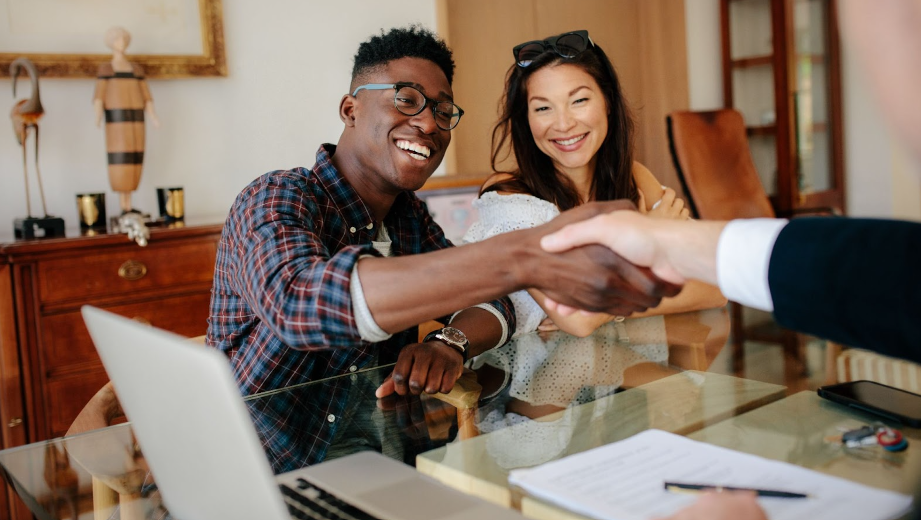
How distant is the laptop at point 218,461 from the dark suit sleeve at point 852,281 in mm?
397

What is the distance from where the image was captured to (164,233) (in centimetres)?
272

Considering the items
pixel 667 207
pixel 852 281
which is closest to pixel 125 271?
pixel 667 207

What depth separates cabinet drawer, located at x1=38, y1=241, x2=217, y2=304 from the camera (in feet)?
8.43

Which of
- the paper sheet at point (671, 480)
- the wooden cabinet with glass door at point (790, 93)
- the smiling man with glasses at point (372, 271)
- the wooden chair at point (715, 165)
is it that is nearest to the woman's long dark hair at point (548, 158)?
the smiling man with glasses at point (372, 271)

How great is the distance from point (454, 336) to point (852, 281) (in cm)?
87

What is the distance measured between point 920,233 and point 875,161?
5.03 meters

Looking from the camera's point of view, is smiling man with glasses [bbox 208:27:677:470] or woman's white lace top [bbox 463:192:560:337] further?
woman's white lace top [bbox 463:192:560:337]

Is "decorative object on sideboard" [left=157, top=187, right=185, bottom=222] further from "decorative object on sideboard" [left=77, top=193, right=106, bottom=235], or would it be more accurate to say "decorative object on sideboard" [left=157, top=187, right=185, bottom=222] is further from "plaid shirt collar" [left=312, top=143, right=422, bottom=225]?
"plaid shirt collar" [left=312, top=143, right=422, bottom=225]

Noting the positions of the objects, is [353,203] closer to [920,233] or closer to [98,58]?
[920,233]

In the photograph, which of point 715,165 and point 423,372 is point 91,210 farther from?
point 715,165

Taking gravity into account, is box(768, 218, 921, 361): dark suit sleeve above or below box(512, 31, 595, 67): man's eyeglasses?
below

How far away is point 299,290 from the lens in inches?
46.5

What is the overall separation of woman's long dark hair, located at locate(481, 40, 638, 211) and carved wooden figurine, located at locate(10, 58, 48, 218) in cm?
153

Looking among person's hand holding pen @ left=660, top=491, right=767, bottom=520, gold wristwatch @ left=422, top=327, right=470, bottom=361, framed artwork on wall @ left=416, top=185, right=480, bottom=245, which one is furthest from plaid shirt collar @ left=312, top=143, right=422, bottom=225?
framed artwork on wall @ left=416, top=185, right=480, bottom=245
